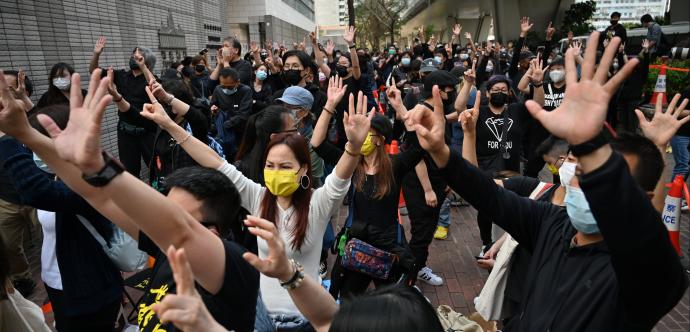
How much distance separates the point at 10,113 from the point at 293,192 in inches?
53.2

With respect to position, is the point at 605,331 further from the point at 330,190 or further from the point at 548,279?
the point at 330,190

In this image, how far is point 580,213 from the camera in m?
1.66

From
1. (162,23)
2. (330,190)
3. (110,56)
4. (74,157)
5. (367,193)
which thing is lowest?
(367,193)

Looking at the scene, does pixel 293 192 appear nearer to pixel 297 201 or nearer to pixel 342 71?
pixel 297 201

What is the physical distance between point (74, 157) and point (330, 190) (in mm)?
1372

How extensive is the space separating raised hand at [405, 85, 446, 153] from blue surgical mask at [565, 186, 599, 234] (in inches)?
20.7

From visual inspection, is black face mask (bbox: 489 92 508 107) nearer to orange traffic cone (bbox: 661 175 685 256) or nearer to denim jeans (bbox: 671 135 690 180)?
orange traffic cone (bbox: 661 175 685 256)

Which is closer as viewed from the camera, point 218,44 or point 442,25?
point 218,44

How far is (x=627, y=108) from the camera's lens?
893cm

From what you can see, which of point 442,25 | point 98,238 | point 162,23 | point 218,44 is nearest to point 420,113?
point 98,238

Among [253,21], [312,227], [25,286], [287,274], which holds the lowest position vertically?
[25,286]

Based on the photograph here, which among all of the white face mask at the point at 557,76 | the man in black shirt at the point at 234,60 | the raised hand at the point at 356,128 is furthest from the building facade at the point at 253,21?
the raised hand at the point at 356,128

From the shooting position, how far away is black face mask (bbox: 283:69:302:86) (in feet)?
19.9

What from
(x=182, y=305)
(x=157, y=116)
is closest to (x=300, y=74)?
(x=157, y=116)
